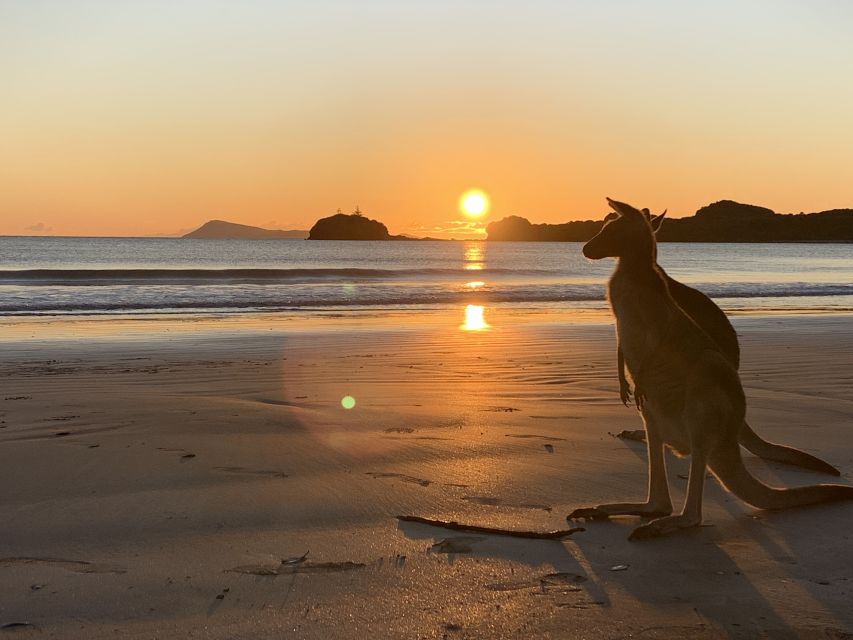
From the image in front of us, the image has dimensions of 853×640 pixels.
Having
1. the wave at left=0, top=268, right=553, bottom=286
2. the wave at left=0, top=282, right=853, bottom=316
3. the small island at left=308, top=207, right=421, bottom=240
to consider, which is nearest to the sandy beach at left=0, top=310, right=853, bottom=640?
the wave at left=0, top=282, right=853, bottom=316

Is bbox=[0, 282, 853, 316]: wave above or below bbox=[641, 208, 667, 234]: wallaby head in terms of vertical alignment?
below

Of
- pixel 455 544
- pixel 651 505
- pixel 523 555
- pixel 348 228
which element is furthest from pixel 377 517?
pixel 348 228

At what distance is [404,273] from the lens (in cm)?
4084

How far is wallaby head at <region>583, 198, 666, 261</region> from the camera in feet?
13.1

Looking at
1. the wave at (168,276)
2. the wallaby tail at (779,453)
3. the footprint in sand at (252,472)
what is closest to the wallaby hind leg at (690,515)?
the wallaby tail at (779,453)

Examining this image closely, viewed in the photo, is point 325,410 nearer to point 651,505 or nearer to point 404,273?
point 651,505

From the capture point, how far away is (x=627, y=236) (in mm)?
3998

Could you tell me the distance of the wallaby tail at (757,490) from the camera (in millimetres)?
3951

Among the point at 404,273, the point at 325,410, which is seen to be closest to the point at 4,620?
the point at 325,410

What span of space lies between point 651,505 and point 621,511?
0.49 feet

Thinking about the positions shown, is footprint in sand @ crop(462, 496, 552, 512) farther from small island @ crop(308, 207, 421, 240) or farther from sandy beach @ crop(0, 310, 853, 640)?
small island @ crop(308, 207, 421, 240)

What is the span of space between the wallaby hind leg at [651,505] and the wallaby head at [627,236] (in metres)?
0.84

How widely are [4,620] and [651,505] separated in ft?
9.18

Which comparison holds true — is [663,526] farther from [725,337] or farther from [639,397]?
[725,337]
